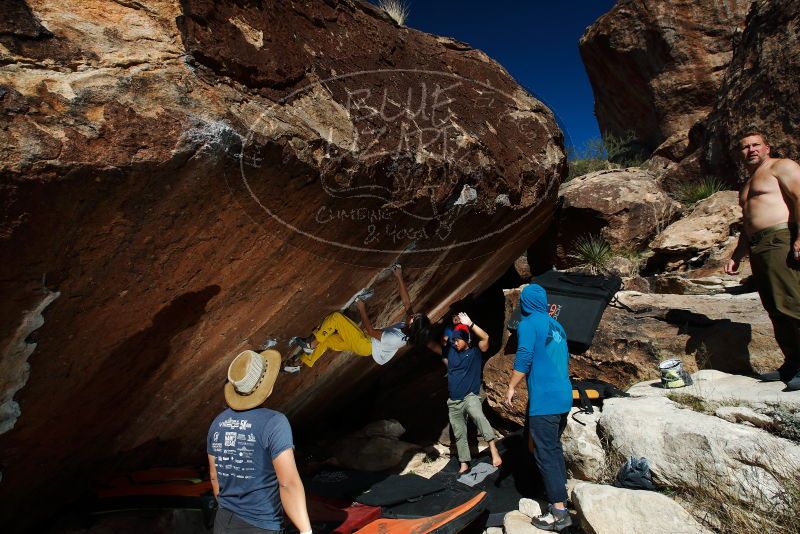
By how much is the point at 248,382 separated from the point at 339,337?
1.72m

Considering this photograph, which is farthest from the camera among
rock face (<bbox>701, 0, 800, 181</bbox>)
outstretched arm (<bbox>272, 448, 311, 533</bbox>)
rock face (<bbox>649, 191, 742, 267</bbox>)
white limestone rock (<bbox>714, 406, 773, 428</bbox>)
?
rock face (<bbox>701, 0, 800, 181</bbox>)

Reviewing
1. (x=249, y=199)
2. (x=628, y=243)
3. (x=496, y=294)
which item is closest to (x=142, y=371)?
(x=249, y=199)

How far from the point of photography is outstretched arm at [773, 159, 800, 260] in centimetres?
322

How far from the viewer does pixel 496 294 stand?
8.39 metres

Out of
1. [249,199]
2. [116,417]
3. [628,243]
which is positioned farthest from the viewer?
[628,243]

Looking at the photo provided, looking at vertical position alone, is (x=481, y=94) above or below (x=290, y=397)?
above

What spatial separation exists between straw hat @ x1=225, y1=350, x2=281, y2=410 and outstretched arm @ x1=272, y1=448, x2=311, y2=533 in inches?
11.6

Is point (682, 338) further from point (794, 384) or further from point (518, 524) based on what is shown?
point (518, 524)

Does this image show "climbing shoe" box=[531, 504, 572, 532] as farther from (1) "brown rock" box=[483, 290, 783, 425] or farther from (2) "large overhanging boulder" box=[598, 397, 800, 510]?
(1) "brown rock" box=[483, 290, 783, 425]

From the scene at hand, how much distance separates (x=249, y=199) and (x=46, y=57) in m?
0.97

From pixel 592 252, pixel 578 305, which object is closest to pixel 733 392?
pixel 578 305

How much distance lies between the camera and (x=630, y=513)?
111 inches

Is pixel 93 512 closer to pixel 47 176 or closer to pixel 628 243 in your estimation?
pixel 47 176

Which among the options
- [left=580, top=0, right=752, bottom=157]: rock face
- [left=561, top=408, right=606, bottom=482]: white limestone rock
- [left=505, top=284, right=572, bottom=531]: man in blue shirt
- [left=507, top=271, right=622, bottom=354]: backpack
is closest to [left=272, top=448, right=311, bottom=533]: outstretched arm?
[left=505, top=284, right=572, bottom=531]: man in blue shirt
